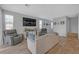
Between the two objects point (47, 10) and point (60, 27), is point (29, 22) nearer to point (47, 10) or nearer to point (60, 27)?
point (47, 10)

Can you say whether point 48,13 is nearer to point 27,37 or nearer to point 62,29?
point 62,29

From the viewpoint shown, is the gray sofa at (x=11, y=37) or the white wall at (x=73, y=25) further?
the white wall at (x=73, y=25)

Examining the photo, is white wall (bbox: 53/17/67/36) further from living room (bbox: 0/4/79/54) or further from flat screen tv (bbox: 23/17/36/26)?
flat screen tv (bbox: 23/17/36/26)

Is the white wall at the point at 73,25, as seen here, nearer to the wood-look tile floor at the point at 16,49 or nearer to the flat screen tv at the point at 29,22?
the flat screen tv at the point at 29,22

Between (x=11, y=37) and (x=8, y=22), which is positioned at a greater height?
(x=8, y=22)

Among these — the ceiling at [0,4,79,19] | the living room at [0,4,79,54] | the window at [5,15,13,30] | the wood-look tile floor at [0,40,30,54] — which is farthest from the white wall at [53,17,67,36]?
the window at [5,15,13,30]

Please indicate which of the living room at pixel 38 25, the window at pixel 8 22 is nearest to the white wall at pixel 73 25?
the living room at pixel 38 25

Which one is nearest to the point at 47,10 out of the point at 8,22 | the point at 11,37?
the point at 8,22

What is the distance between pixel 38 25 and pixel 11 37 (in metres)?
0.81

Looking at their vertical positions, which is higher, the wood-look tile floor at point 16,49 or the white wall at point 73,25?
the white wall at point 73,25

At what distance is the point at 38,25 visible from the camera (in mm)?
2518

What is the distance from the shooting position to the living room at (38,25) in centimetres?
224

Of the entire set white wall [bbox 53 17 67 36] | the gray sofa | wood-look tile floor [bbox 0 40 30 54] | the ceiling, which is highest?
the ceiling

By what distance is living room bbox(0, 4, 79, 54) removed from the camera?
2.24 metres
